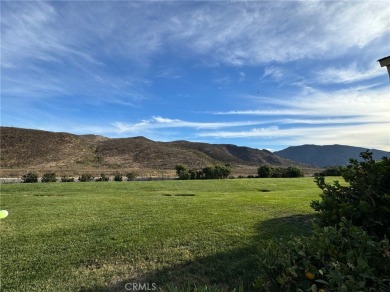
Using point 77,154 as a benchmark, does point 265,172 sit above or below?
below

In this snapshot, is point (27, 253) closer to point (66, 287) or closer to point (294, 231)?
point (66, 287)

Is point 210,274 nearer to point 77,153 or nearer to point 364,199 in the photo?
point 364,199

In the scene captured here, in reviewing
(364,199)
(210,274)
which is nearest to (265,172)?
(210,274)

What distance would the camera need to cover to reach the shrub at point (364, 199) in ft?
12.5

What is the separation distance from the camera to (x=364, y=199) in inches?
160

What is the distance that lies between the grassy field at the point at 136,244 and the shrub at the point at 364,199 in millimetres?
1173

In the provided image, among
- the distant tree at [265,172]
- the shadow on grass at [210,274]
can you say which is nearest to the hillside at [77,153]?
the distant tree at [265,172]

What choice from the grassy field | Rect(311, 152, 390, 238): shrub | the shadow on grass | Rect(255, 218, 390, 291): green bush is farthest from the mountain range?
Rect(255, 218, 390, 291): green bush

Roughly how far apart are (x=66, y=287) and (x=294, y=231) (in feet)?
19.3

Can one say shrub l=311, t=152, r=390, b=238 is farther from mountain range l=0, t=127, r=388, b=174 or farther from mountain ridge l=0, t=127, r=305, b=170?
mountain ridge l=0, t=127, r=305, b=170

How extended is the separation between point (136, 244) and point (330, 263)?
558 cm

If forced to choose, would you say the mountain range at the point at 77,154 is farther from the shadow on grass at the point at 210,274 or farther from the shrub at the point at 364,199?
the shrub at the point at 364,199

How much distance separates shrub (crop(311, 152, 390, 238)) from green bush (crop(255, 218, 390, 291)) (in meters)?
0.59

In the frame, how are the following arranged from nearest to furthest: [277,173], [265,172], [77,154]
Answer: [265,172]
[277,173]
[77,154]
